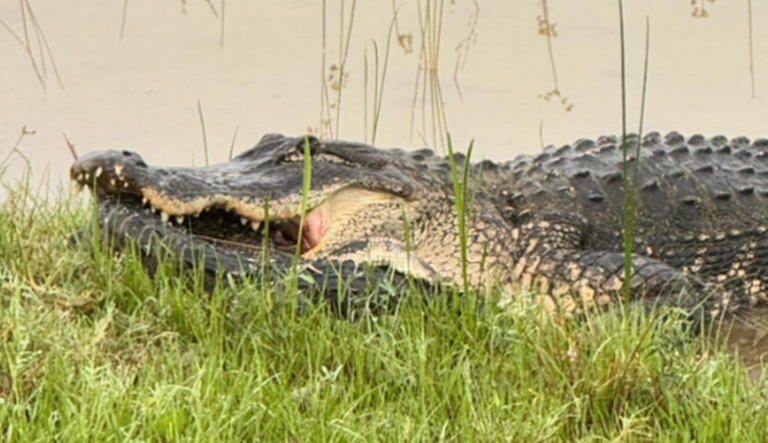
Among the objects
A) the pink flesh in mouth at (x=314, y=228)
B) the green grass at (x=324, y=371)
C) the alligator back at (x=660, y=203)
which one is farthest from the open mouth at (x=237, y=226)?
the alligator back at (x=660, y=203)

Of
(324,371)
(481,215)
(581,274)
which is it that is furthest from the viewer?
(481,215)

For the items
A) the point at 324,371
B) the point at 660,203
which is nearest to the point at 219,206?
the point at 324,371

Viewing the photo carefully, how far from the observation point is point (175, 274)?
3883 millimetres

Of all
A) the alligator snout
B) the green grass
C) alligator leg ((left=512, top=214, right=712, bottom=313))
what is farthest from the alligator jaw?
alligator leg ((left=512, top=214, right=712, bottom=313))

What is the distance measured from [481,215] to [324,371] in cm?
156

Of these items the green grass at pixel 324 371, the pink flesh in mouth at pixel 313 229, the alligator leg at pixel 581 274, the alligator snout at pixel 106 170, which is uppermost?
the alligator snout at pixel 106 170

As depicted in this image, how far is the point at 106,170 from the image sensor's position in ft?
12.6

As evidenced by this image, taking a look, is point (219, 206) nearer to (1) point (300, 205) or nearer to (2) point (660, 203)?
(1) point (300, 205)

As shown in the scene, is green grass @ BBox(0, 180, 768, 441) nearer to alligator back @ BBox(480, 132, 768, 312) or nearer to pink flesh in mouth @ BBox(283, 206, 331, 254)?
pink flesh in mouth @ BBox(283, 206, 331, 254)

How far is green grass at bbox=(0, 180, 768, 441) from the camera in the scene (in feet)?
10.0

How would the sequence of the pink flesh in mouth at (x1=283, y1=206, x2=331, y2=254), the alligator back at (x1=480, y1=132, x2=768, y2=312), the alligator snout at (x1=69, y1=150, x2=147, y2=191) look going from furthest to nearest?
1. the alligator back at (x1=480, y1=132, x2=768, y2=312)
2. the pink flesh in mouth at (x1=283, y1=206, x2=331, y2=254)
3. the alligator snout at (x1=69, y1=150, x2=147, y2=191)

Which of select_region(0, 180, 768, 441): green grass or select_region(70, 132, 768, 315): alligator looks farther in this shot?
select_region(70, 132, 768, 315): alligator

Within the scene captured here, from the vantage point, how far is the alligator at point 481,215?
12.9 feet

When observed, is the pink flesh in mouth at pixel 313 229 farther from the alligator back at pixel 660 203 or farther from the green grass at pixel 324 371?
the alligator back at pixel 660 203
